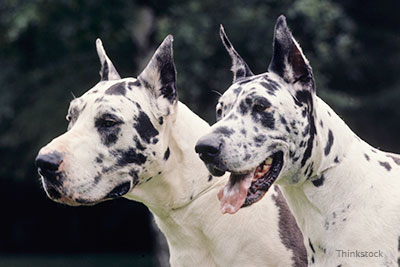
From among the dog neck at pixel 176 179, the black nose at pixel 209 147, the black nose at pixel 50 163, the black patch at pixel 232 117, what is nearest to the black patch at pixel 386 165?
the black patch at pixel 232 117

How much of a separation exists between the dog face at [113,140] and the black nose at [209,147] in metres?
0.87

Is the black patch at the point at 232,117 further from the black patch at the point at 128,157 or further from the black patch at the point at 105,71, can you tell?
Result: the black patch at the point at 105,71

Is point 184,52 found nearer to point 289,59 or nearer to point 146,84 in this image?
point 146,84

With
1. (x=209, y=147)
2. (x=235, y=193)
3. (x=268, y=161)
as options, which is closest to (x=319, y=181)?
(x=268, y=161)

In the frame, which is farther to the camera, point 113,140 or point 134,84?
point 134,84

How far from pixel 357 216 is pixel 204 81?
10.4 m

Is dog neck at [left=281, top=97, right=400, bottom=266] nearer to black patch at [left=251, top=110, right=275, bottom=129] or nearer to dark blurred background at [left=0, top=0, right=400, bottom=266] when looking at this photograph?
black patch at [left=251, top=110, right=275, bottom=129]

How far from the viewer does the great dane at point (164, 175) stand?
6.36m

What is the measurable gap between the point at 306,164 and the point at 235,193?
52cm

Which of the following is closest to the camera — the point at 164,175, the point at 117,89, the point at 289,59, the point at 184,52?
the point at 289,59

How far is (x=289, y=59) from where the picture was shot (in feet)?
19.9

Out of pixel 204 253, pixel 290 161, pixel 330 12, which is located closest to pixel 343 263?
pixel 290 161

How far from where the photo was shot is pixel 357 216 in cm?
582

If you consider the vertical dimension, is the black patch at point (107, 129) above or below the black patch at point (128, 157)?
above
